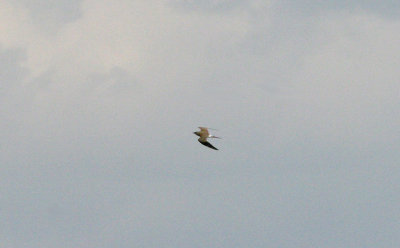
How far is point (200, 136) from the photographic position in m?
51.1
